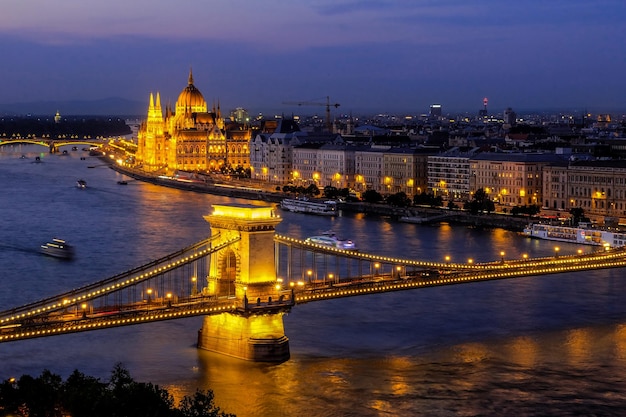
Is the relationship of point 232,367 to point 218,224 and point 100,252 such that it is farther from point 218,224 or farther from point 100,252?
point 100,252

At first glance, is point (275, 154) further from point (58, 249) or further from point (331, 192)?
point (58, 249)

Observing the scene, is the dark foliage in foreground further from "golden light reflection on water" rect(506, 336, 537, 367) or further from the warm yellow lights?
"golden light reflection on water" rect(506, 336, 537, 367)

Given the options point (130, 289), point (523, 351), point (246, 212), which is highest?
point (246, 212)

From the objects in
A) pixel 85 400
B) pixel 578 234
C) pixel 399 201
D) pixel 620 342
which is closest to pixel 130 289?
pixel 620 342

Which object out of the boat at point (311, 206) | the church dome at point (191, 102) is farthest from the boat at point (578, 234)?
the church dome at point (191, 102)

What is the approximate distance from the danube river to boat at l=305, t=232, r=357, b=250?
765mm

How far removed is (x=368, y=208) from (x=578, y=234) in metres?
8.65

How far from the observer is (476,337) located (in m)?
12.9

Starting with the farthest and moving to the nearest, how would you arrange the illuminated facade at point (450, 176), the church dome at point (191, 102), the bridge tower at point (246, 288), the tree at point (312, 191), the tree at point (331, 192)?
the church dome at point (191, 102)
the tree at point (312, 191)
the tree at point (331, 192)
the illuminated facade at point (450, 176)
the bridge tower at point (246, 288)

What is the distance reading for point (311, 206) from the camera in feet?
96.1

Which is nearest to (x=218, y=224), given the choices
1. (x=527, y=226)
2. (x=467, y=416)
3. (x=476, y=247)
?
(x=467, y=416)

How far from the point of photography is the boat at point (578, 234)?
21.2 meters

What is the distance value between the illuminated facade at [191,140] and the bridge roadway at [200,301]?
33.0m

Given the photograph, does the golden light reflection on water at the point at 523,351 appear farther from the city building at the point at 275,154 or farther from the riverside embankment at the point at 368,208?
the city building at the point at 275,154
